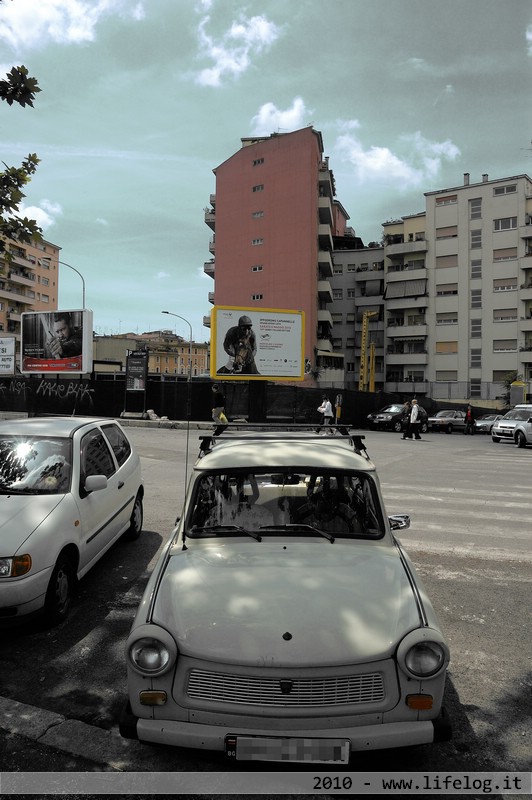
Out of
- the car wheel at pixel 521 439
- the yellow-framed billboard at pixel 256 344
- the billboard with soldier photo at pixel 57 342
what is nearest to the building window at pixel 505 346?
the yellow-framed billboard at pixel 256 344

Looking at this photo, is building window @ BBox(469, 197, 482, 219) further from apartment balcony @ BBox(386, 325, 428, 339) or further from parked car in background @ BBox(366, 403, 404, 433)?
parked car in background @ BBox(366, 403, 404, 433)

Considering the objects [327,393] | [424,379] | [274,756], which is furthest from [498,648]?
[424,379]

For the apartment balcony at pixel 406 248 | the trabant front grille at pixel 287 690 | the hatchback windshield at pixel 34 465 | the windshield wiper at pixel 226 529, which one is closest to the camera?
the trabant front grille at pixel 287 690

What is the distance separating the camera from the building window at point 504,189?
58312mm

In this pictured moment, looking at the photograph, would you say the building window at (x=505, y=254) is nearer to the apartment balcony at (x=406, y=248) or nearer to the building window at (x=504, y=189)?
the building window at (x=504, y=189)

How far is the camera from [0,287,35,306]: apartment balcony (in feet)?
262

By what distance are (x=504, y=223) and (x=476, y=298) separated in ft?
26.3

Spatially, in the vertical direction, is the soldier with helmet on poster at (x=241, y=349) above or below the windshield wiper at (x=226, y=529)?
above

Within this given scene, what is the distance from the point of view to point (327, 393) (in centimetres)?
3095

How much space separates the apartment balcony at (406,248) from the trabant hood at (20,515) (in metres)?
63.7

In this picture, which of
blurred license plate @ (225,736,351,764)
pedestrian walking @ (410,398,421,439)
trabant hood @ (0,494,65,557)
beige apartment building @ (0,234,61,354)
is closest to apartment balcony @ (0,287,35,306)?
beige apartment building @ (0,234,61,354)

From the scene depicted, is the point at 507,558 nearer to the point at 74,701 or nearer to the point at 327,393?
the point at 74,701

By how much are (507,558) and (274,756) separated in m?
4.74

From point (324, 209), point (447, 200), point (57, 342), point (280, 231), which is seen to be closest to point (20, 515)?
point (57, 342)
